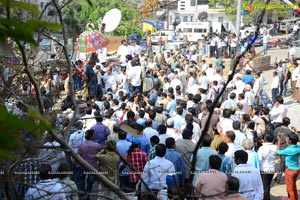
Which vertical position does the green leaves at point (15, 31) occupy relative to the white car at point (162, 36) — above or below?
above

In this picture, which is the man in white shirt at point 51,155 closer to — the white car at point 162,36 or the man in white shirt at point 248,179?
the man in white shirt at point 248,179

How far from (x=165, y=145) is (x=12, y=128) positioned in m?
4.86

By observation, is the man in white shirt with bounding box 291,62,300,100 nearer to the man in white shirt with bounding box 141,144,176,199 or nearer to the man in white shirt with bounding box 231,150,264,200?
the man in white shirt with bounding box 231,150,264,200

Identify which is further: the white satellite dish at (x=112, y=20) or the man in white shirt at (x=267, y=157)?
the white satellite dish at (x=112, y=20)

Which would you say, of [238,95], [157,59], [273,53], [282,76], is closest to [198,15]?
[273,53]

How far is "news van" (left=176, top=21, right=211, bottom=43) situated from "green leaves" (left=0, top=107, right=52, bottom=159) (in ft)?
109

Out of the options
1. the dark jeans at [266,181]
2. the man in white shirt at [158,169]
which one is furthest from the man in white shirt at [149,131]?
the dark jeans at [266,181]

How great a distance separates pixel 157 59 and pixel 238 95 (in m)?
9.17

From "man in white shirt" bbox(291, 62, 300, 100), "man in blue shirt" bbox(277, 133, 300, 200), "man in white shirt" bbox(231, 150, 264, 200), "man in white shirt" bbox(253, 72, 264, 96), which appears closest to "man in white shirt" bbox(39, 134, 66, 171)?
"man in white shirt" bbox(231, 150, 264, 200)

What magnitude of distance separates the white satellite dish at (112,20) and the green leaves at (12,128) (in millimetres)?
16909

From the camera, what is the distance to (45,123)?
1.46m

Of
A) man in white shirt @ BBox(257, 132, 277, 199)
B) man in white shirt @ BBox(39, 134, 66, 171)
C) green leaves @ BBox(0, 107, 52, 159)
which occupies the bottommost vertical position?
man in white shirt @ BBox(257, 132, 277, 199)

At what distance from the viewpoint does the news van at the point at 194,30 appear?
1373 inches

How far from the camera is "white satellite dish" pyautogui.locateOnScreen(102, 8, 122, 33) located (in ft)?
59.9
